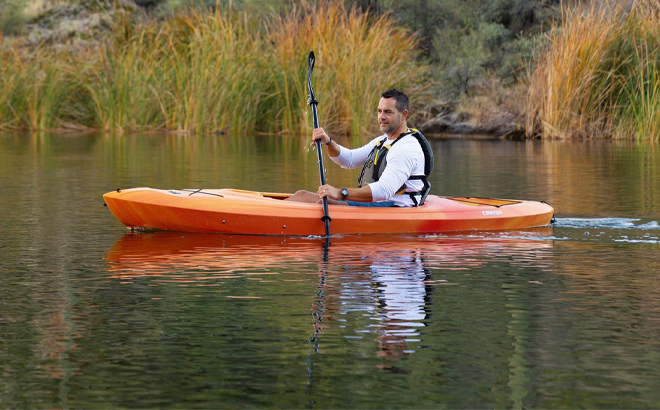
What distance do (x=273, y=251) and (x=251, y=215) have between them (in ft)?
2.60

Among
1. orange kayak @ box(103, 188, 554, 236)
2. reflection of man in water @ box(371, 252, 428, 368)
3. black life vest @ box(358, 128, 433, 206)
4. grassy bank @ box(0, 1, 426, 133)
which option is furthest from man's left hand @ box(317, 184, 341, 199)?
grassy bank @ box(0, 1, 426, 133)

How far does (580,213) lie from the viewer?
962cm

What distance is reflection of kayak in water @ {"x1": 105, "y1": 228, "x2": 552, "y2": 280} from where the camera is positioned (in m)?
6.70

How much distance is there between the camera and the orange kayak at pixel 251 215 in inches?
322

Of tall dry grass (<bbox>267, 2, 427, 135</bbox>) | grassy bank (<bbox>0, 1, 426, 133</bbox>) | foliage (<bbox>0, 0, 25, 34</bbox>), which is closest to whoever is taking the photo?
tall dry grass (<bbox>267, 2, 427, 135</bbox>)

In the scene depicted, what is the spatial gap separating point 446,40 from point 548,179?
55.9 feet

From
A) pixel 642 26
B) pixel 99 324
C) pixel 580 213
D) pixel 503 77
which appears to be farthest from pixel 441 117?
pixel 99 324

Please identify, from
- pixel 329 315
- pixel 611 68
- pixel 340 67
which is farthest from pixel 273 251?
pixel 340 67

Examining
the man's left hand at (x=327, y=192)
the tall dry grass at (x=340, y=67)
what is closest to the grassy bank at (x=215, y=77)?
the tall dry grass at (x=340, y=67)

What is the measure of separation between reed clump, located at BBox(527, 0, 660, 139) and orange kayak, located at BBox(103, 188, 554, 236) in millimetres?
11558

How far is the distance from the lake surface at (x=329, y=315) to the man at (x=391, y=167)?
1.24 ft

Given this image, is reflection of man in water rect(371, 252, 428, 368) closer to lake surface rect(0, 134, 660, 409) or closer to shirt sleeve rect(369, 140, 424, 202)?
lake surface rect(0, 134, 660, 409)

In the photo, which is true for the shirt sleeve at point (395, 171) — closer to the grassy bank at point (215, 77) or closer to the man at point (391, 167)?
the man at point (391, 167)

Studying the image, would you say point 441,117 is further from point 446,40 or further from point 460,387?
point 460,387
